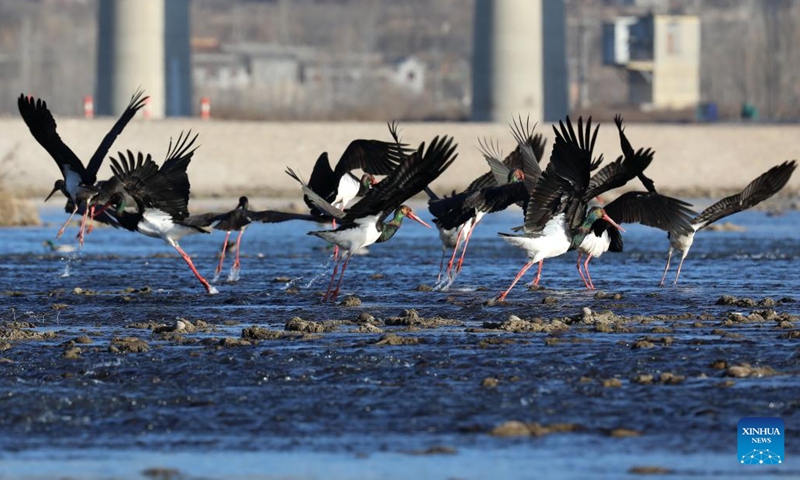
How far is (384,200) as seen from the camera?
16.2 m

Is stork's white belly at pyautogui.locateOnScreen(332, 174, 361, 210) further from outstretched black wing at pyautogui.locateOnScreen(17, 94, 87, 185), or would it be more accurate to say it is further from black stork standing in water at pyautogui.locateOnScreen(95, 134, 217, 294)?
outstretched black wing at pyautogui.locateOnScreen(17, 94, 87, 185)

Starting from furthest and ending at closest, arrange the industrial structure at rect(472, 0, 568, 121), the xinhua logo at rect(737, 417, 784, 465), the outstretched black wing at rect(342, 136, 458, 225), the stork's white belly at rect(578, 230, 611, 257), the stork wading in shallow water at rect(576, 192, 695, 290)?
1. the industrial structure at rect(472, 0, 568, 121)
2. the stork wading in shallow water at rect(576, 192, 695, 290)
3. the stork's white belly at rect(578, 230, 611, 257)
4. the outstretched black wing at rect(342, 136, 458, 225)
5. the xinhua logo at rect(737, 417, 784, 465)

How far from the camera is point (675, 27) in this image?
102 metres

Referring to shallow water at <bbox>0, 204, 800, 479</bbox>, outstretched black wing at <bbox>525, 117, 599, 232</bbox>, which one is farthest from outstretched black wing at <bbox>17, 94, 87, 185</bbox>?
outstretched black wing at <bbox>525, 117, 599, 232</bbox>

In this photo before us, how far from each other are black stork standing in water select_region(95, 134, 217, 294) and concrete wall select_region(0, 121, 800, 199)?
77.0 ft

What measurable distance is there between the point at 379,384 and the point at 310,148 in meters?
34.3

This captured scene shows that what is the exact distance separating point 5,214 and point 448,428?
22703 millimetres

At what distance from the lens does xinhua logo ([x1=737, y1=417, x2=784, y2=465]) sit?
9328 mm

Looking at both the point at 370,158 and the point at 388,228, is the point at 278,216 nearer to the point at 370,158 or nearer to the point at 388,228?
the point at 388,228

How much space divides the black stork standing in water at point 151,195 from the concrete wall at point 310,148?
77.0 ft

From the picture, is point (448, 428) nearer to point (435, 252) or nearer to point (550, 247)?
point (550, 247)

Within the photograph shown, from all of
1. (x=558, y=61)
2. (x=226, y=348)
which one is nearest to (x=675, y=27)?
(x=558, y=61)

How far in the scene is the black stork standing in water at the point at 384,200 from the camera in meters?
15.0

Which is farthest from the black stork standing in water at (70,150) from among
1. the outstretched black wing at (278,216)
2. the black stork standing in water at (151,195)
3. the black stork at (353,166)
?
the black stork at (353,166)
